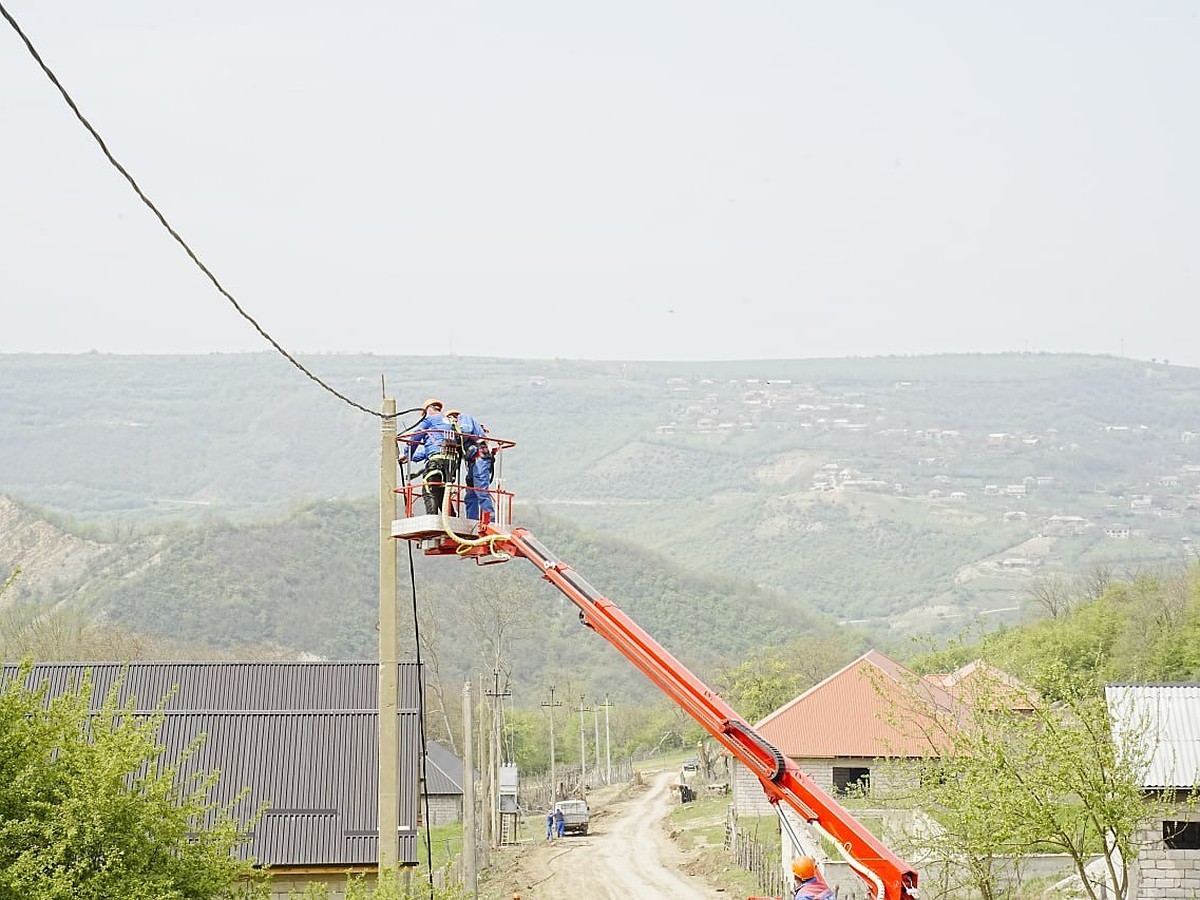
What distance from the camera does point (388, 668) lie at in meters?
15.8

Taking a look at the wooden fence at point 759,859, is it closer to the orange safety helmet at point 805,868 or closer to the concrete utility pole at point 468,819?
the concrete utility pole at point 468,819

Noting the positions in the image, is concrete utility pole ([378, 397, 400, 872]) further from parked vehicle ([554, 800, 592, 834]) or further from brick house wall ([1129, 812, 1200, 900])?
parked vehicle ([554, 800, 592, 834])

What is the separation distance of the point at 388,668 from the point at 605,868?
32245 millimetres

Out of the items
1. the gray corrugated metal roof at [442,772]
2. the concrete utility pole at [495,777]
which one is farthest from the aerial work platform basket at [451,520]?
the gray corrugated metal roof at [442,772]

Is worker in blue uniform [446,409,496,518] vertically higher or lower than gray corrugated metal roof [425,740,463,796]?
higher

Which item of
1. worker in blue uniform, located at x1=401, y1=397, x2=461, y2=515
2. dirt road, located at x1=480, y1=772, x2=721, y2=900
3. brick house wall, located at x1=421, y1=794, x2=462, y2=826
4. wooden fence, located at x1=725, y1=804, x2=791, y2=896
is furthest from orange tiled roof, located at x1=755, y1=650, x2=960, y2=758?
worker in blue uniform, located at x1=401, y1=397, x2=461, y2=515

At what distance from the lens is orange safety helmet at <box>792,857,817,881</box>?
1288 cm

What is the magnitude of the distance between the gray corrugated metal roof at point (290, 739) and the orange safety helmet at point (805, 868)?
47.9ft

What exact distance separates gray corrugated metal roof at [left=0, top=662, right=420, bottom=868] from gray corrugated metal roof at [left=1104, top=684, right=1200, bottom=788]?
491 inches

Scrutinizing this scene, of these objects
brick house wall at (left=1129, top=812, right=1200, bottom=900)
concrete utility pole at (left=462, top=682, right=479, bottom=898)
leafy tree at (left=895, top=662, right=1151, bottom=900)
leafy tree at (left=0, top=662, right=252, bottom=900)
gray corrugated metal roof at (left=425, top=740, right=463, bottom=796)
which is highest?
leafy tree at (left=0, top=662, right=252, bottom=900)

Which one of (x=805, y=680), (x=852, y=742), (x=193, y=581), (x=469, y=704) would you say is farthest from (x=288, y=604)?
(x=469, y=704)

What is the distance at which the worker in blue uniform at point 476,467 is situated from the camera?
1778 cm

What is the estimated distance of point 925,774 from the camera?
2403 cm

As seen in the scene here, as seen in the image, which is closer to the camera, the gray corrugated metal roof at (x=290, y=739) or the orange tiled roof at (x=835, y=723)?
the gray corrugated metal roof at (x=290, y=739)
